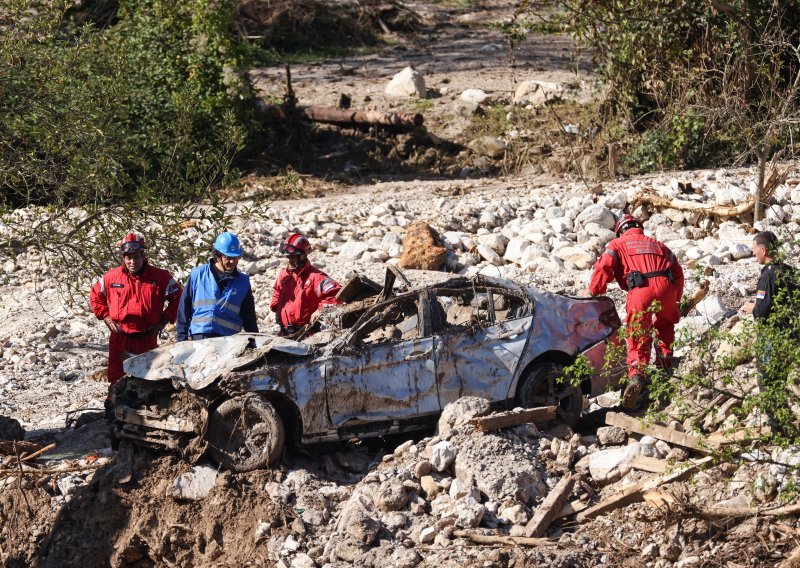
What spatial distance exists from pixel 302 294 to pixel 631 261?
3.14 meters

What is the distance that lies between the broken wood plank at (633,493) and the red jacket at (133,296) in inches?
175

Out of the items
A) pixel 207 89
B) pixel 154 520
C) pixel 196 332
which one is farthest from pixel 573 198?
pixel 154 520

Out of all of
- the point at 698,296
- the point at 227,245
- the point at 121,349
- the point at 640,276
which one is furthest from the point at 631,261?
the point at 121,349

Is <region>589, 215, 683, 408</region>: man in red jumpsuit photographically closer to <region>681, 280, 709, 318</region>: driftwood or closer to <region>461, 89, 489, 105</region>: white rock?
<region>681, 280, 709, 318</region>: driftwood

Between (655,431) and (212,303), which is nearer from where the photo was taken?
(655,431)

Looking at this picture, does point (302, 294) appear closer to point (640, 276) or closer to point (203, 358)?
point (203, 358)

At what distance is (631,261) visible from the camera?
37.2ft

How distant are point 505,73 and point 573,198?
396 inches

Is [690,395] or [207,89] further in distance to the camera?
[207,89]

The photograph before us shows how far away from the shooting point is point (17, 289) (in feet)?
57.0

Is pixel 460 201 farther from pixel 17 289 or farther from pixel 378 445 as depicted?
pixel 378 445

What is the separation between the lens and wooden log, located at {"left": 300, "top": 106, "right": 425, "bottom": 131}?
24.2 m

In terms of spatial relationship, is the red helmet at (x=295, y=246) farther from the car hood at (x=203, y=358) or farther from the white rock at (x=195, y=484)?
the white rock at (x=195, y=484)

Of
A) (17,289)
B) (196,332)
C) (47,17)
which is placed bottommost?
(17,289)
